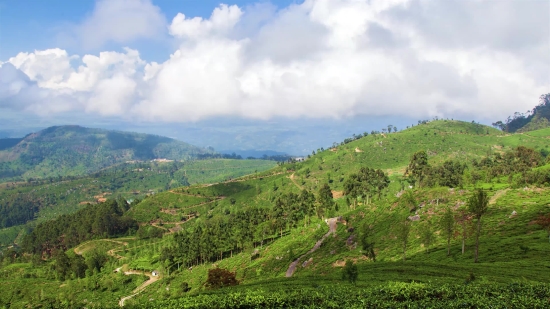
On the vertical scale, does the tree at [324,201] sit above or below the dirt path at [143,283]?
above

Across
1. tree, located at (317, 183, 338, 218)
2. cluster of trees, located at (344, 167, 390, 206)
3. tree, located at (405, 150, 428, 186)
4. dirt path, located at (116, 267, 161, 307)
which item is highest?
tree, located at (405, 150, 428, 186)

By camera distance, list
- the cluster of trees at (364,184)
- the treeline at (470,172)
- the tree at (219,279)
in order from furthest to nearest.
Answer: the treeline at (470,172) < the cluster of trees at (364,184) < the tree at (219,279)

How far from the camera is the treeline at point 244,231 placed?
111250 millimetres

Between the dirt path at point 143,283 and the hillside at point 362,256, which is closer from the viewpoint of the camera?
the hillside at point 362,256

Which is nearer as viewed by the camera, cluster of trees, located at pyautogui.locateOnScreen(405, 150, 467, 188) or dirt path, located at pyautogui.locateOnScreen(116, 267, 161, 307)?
dirt path, located at pyautogui.locateOnScreen(116, 267, 161, 307)

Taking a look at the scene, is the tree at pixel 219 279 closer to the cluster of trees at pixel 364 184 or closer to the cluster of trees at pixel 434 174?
the cluster of trees at pixel 364 184

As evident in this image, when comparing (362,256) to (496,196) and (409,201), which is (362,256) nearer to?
(409,201)

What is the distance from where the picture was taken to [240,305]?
31.5 m

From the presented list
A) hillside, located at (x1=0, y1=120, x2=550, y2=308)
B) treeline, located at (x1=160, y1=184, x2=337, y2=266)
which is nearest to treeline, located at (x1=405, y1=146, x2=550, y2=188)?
hillside, located at (x1=0, y1=120, x2=550, y2=308)

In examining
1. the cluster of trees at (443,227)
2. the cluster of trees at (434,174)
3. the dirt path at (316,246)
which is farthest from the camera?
the cluster of trees at (434,174)

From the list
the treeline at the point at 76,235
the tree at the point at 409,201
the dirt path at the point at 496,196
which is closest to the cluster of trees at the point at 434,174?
the dirt path at the point at 496,196

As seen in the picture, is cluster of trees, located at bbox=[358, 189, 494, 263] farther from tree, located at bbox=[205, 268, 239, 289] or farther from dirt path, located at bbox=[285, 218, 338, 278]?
tree, located at bbox=[205, 268, 239, 289]

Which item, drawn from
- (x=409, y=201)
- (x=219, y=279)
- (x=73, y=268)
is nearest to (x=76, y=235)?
(x=73, y=268)

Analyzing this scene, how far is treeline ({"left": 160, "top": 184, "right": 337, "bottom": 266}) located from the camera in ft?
365
